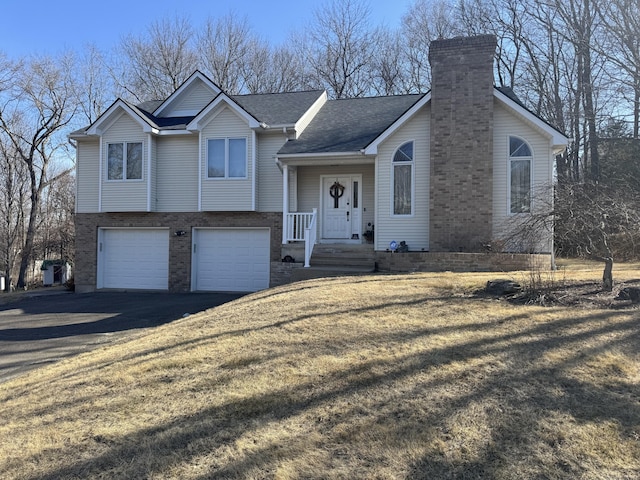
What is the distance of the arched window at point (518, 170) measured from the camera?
13.0 m

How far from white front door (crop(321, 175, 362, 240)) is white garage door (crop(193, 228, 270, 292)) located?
2.29 metres

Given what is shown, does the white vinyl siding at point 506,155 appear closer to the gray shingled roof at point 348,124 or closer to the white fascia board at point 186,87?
the gray shingled roof at point 348,124

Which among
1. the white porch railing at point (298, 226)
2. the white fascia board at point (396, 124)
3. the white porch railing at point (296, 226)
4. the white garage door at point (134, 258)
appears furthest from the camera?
the white garage door at point (134, 258)

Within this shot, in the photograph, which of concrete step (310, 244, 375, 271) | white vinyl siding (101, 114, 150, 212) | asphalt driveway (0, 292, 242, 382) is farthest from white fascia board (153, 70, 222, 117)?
concrete step (310, 244, 375, 271)

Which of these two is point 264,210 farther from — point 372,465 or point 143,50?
point 143,50

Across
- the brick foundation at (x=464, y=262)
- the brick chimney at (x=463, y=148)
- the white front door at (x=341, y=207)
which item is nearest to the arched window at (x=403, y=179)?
the brick chimney at (x=463, y=148)

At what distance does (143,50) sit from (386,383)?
34.6m

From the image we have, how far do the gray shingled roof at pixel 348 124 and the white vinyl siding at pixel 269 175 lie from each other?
0.78m

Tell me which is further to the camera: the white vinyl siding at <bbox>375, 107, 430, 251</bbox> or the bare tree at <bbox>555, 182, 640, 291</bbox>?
the white vinyl siding at <bbox>375, 107, 430, 251</bbox>

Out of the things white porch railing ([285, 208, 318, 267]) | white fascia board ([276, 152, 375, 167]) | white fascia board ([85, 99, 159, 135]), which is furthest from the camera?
white fascia board ([85, 99, 159, 135])

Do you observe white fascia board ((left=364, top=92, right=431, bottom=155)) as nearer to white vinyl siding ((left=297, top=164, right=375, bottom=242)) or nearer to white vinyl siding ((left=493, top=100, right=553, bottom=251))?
white vinyl siding ((left=297, top=164, right=375, bottom=242))

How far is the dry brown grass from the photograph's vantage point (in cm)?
306

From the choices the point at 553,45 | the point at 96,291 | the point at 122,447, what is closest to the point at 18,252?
the point at 96,291

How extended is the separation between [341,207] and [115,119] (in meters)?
8.90
